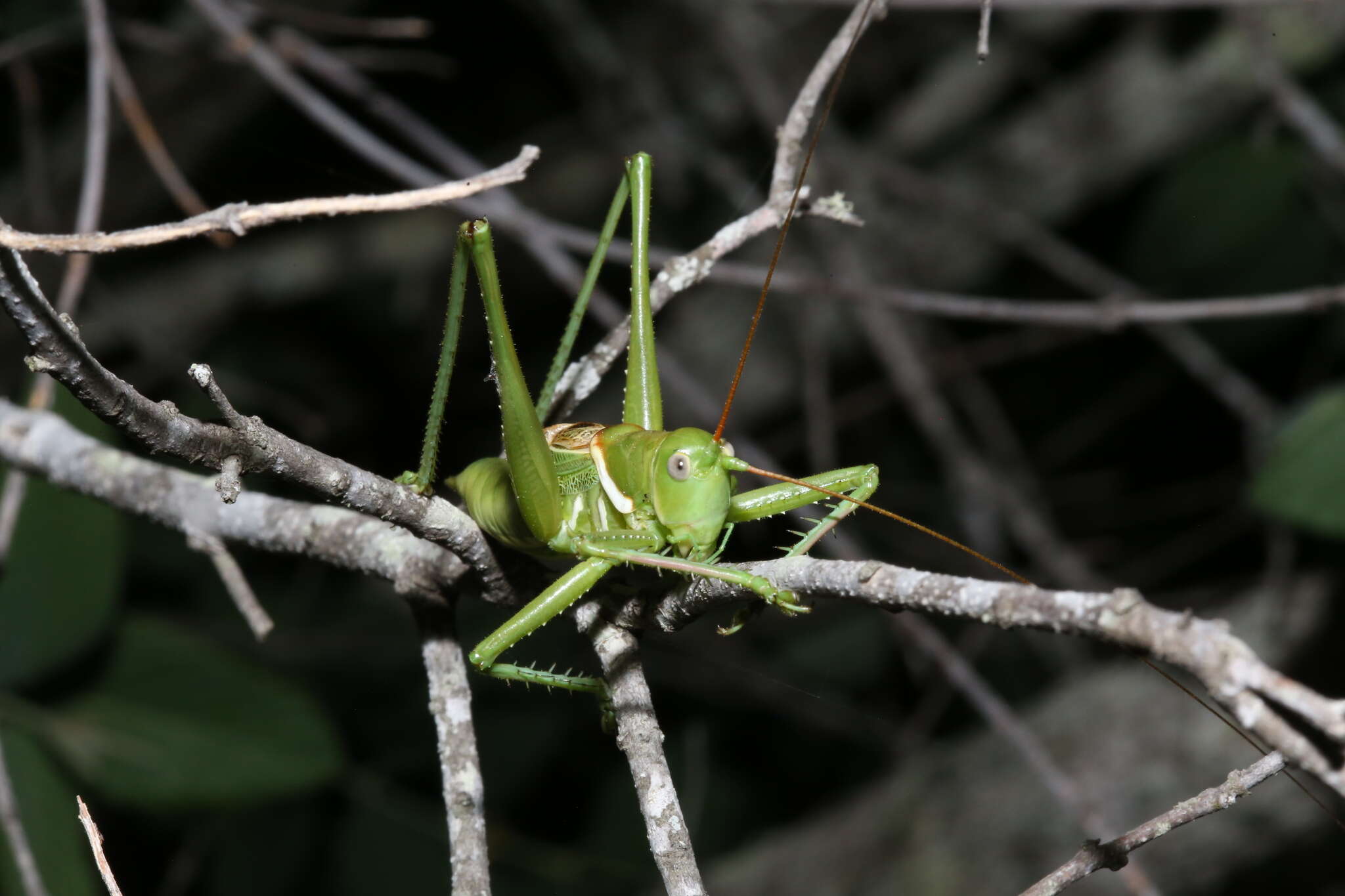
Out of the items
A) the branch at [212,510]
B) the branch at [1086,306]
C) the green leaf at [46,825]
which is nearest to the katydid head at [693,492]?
the branch at [212,510]

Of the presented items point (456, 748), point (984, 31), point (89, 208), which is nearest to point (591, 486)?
point (456, 748)

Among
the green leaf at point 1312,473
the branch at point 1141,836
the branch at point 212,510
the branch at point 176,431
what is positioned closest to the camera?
the branch at point 176,431

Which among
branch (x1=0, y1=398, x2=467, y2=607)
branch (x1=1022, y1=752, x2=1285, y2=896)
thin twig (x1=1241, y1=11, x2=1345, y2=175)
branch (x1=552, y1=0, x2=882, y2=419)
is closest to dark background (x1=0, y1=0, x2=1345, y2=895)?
branch (x1=0, y1=398, x2=467, y2=607)

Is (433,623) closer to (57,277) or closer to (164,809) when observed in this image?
(57,277)

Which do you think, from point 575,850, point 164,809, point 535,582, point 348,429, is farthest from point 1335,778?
point 348,429

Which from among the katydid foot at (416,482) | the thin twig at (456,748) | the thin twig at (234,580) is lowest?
the thin twig at (456,748)

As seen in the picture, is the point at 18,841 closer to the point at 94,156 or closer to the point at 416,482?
the point at 416,482

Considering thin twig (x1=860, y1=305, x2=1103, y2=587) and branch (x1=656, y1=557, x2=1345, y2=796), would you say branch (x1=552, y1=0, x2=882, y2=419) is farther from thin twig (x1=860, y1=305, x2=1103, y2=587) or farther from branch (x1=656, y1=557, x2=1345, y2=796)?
thin twig (x1=860, y1=305, x2=1103, y2=587)

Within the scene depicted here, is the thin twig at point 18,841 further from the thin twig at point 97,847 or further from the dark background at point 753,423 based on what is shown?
the thin twig at point 97,847
